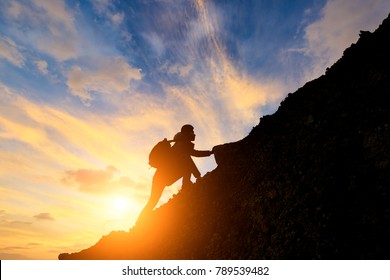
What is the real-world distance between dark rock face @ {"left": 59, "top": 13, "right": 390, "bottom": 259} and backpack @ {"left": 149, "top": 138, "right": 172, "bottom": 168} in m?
1.93

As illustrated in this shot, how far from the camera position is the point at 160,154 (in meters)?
13.9

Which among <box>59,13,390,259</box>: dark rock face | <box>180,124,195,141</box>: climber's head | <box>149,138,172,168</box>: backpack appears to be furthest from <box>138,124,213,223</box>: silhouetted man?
<box>59,13,390,259</box>: dark rock face

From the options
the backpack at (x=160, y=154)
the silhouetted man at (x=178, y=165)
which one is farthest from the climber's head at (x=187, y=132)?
the backpack at (x=160, y=154)

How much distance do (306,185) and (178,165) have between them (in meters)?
6.23

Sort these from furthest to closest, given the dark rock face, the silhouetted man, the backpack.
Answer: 1. the silhouetted man
2. the backpack
3. the dark rock face

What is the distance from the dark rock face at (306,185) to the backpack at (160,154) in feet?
6.34

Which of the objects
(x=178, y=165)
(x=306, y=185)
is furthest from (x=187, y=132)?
(x=306, y=185)

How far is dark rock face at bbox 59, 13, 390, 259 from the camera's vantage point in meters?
7.48

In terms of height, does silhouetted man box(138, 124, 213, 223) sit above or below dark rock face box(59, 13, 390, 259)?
above

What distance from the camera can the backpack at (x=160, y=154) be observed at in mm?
13859

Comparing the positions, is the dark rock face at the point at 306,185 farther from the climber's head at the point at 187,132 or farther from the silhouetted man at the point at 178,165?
the climber's head at the point at 187,132

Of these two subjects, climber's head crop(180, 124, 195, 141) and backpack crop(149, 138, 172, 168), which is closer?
backpack crop(149, 138, 172, 168)

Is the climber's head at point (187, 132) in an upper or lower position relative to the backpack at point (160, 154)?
upper

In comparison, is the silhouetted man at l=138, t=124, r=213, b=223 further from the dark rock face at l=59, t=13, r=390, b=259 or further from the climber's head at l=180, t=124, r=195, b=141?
the dark rock face at l=59, t=13, r=390, b=259
